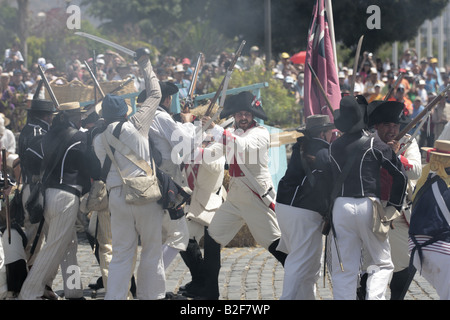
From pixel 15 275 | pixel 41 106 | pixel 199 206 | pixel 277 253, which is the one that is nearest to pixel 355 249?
pixel 277 253

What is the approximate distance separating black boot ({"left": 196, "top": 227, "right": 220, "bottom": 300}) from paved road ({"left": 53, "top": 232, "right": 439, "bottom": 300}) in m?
0.12

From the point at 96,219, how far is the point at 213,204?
1056mm

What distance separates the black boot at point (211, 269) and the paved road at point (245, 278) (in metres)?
0.12

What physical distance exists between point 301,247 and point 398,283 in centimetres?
108

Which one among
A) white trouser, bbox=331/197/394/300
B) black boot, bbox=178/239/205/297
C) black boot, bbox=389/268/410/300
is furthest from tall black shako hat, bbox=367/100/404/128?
black boot, bbox=178/239/205/297

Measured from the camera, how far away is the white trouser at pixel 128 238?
21.1ft

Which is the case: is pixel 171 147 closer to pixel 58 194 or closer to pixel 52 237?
pixel 58 194

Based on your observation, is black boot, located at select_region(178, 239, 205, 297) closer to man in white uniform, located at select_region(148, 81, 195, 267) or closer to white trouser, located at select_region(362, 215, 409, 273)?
man in white uniform, located at select_region(148, 81, 195, 267)

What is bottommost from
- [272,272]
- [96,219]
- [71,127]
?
[272,272]

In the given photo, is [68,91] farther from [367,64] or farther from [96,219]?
[367,64]

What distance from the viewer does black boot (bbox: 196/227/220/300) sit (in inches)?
285

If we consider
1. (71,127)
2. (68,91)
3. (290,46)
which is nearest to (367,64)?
(290,46)

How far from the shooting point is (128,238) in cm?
647

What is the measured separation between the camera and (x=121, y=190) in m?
6.43
